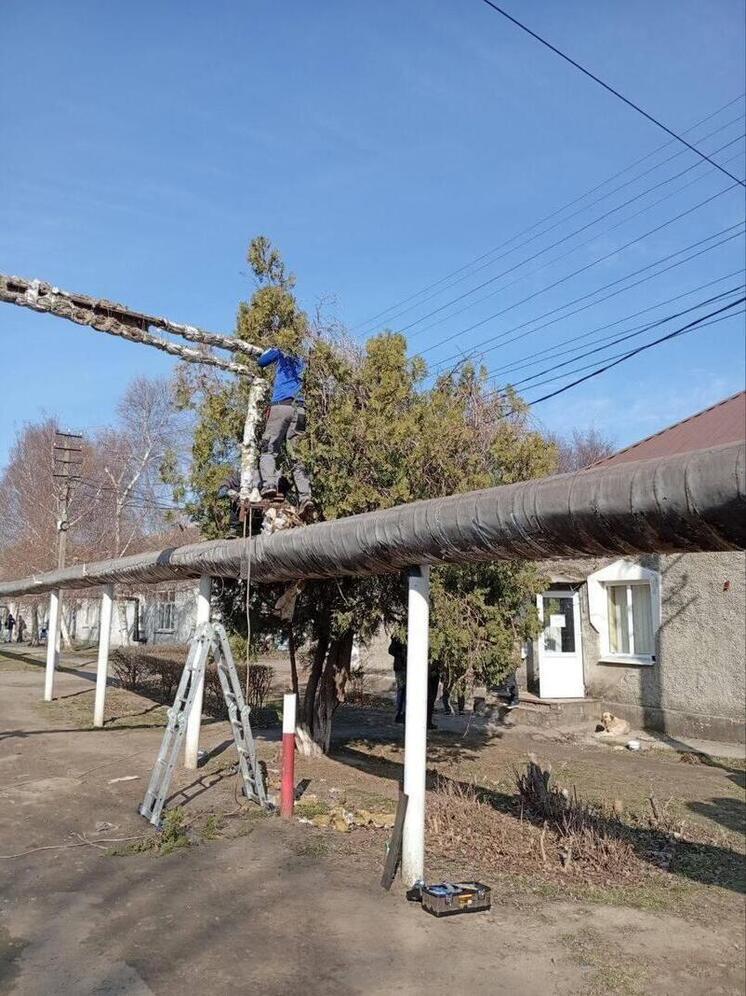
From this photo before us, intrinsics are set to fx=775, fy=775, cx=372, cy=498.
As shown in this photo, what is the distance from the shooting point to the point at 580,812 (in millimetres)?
6930

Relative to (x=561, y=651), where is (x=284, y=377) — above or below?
above

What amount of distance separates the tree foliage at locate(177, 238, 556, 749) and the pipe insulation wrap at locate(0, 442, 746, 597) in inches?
71.1

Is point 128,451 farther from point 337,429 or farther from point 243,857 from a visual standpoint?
point 243,857

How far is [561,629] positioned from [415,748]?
1173 cm

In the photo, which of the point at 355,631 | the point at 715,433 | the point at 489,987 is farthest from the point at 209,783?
the point at 715,433

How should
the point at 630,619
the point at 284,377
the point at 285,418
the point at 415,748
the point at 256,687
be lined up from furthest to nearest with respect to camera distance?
the point at 256,687, the point at 630,619, the point at 284,377, the point at 285,418, the point at 415,748

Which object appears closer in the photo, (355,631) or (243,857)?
(243,857)

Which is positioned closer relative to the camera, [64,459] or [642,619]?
[642,619]

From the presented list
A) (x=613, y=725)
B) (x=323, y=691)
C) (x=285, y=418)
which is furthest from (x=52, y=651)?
(x=613, y=725)

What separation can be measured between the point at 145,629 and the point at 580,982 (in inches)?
1576

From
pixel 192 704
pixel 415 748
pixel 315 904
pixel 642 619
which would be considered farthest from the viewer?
pixel 642 619

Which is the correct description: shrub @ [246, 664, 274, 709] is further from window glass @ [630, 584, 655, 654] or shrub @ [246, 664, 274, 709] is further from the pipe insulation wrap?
the pipe insulation wrap

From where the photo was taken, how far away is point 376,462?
902 cm

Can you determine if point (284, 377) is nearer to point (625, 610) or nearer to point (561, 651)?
point (625, 610)
